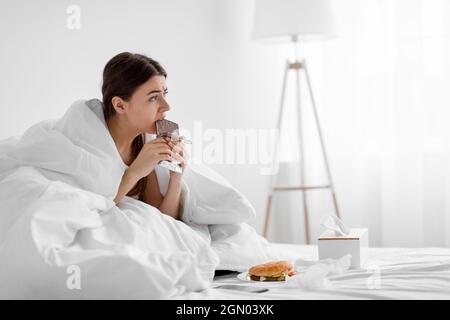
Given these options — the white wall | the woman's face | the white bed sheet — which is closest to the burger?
the white bed sheet

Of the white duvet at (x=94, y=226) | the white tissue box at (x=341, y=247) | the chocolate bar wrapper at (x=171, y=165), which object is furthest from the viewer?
the chocolate bar wrapper at (x=171, y=165)

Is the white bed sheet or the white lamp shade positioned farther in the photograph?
the white lamp shade

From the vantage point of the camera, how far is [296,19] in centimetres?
305

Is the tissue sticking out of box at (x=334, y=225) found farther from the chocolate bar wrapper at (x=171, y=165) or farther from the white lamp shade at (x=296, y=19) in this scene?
the white lamp shade at (x=296, y=19)

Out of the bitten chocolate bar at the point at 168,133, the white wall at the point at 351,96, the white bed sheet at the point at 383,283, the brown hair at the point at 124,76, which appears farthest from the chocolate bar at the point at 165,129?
the white wall at the point at 351,96

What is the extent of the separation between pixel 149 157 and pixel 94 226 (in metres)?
0.33

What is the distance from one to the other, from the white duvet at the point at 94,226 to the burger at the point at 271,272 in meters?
0.10

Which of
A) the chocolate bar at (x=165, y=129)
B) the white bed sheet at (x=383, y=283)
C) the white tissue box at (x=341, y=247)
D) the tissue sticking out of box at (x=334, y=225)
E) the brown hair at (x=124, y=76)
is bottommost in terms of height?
the white bed sheet at (x=383, y=283)

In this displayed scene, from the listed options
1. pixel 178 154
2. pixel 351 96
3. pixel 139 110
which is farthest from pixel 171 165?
pixel 351 96

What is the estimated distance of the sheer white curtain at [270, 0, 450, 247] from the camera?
3.23 m

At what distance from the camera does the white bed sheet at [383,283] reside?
141 centimetres

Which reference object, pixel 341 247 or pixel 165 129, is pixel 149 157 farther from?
pixel 341 247

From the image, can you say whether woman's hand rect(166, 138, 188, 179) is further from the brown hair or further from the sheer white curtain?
the sheer white curtain

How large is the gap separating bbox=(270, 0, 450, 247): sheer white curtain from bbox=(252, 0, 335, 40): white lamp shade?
21 cm
